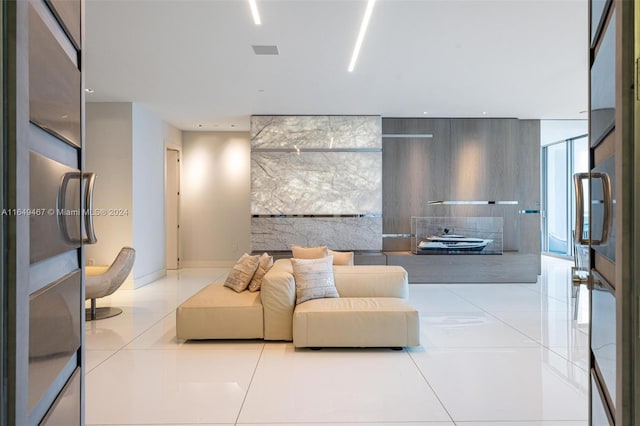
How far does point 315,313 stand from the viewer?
12.9 ft

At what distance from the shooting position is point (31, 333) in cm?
101

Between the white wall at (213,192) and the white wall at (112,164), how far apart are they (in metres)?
2.56

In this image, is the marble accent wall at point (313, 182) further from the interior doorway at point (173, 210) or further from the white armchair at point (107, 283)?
the white armchair at point (107, 283)

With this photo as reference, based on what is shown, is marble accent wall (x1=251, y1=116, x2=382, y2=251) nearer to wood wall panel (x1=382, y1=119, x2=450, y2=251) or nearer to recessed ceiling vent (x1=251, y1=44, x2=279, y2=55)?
wood wall panel (x1=382, y1=119, x2=450, y2=251)

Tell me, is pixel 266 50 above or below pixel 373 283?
above

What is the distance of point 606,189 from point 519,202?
7.70 m

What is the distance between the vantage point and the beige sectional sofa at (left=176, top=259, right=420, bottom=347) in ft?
12.8

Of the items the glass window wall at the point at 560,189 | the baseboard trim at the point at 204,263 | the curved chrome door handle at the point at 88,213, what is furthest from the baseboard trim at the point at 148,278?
the glass window wall at the point at 560,189

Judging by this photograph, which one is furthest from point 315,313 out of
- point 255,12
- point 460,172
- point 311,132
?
point 460,172

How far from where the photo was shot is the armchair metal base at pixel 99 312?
520cm

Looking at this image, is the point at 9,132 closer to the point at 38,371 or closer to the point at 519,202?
the point at 38,371

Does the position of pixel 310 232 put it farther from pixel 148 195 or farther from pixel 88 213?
pixel 88 213

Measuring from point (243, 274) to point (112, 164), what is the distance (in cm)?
361

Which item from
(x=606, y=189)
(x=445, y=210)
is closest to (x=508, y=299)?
(x=445, y=210)
